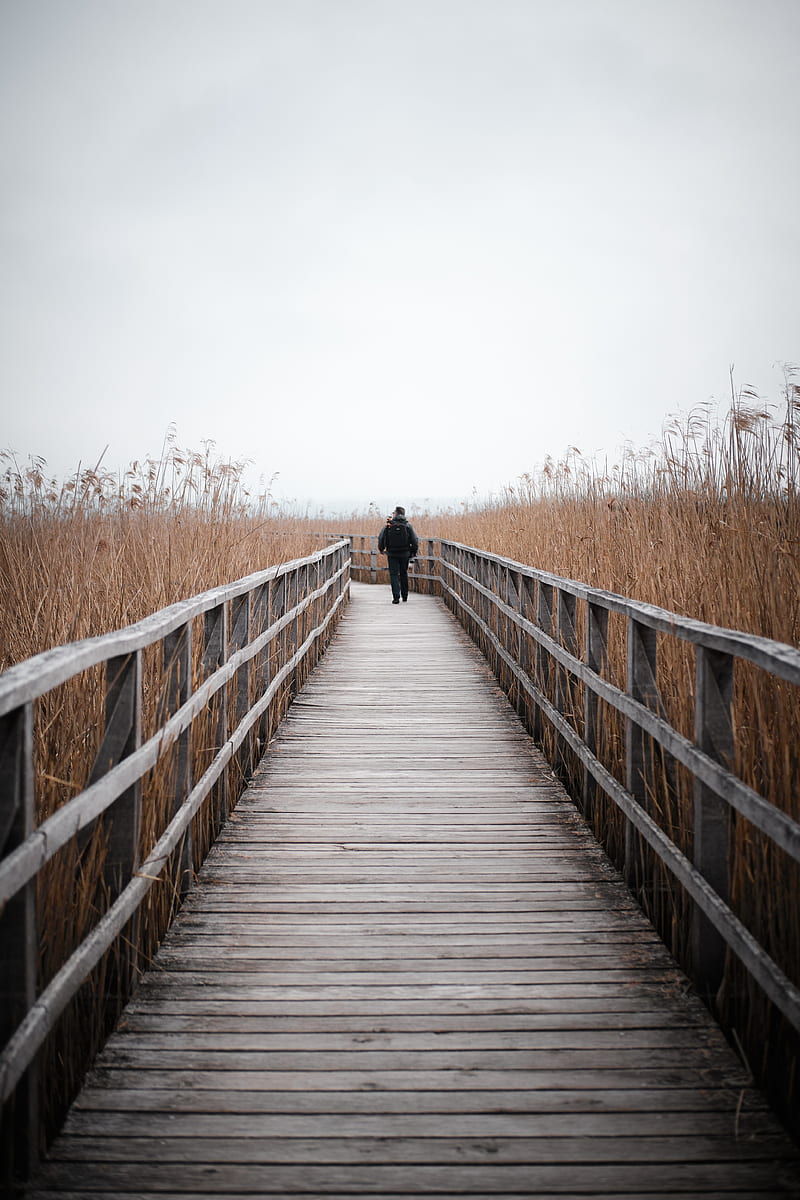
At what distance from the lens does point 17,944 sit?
1.87 metres

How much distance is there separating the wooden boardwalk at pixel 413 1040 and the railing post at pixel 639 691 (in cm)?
48

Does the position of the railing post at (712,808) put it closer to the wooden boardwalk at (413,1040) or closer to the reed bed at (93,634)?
the wooden boardwalk at (413,1040)

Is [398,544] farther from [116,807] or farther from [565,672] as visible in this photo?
[116,807]

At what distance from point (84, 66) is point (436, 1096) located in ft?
78.5

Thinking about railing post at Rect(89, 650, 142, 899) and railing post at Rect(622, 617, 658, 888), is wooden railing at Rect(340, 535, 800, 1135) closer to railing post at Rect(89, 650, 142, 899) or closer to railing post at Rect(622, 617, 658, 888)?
railing post at Rect(622, 617, 658, 888)

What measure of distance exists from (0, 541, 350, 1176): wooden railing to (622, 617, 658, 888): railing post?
68.3 inches

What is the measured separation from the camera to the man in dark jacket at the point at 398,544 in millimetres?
16422

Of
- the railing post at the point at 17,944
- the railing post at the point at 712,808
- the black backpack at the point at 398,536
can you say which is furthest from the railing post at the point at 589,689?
the black backpack at the point at 398,536

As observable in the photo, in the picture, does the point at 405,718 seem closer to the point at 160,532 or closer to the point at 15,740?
the point at 160,532

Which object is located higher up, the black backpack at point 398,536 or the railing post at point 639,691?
the black backpack at point 398,536

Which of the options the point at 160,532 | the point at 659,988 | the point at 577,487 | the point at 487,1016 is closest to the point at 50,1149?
the point at 487,1016

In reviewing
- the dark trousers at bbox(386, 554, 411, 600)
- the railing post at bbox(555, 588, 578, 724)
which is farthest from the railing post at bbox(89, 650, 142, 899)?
the dark trousers at bbox(386, 554, 411, 600)

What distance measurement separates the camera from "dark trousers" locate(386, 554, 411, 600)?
1708 cm

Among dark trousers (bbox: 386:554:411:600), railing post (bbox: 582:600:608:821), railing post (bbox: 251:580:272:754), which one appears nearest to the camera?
railing post (bbox: 582:600:608:821)
